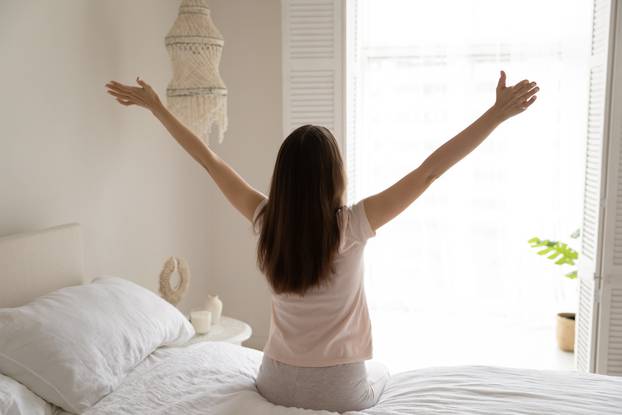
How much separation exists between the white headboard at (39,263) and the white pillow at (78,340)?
0.54 feet

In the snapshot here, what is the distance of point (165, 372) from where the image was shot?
5.82ft

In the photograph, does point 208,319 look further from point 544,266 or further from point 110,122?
point 544,266

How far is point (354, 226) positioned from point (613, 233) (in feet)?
6.49

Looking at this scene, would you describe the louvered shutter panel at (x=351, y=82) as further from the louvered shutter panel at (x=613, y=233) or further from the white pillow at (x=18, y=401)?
the white pillow at (x=18, y=401)

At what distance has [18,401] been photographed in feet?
4.97

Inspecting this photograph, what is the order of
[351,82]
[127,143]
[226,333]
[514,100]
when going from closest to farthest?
1. [514,100]
2. [226,333]
3. [127,143]
4. [351,82]

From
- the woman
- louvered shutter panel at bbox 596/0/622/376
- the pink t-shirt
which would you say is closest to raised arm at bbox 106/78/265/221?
the woman

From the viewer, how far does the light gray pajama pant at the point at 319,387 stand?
1.58 m

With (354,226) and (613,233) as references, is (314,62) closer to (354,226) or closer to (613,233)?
(613,233)

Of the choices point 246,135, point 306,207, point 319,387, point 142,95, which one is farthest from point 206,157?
point 246,135

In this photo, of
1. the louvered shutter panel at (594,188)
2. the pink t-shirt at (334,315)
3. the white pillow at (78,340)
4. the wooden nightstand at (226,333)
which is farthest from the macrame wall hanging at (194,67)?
the louvered shutter panel at (594,188)

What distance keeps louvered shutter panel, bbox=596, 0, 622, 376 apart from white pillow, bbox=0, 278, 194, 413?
217cm

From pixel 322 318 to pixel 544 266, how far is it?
3668 millimetres

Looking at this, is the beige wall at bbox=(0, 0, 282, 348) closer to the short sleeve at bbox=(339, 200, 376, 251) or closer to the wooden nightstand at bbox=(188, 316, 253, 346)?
the wooden nightstand at bbox=(188, 316, 253, 346)
